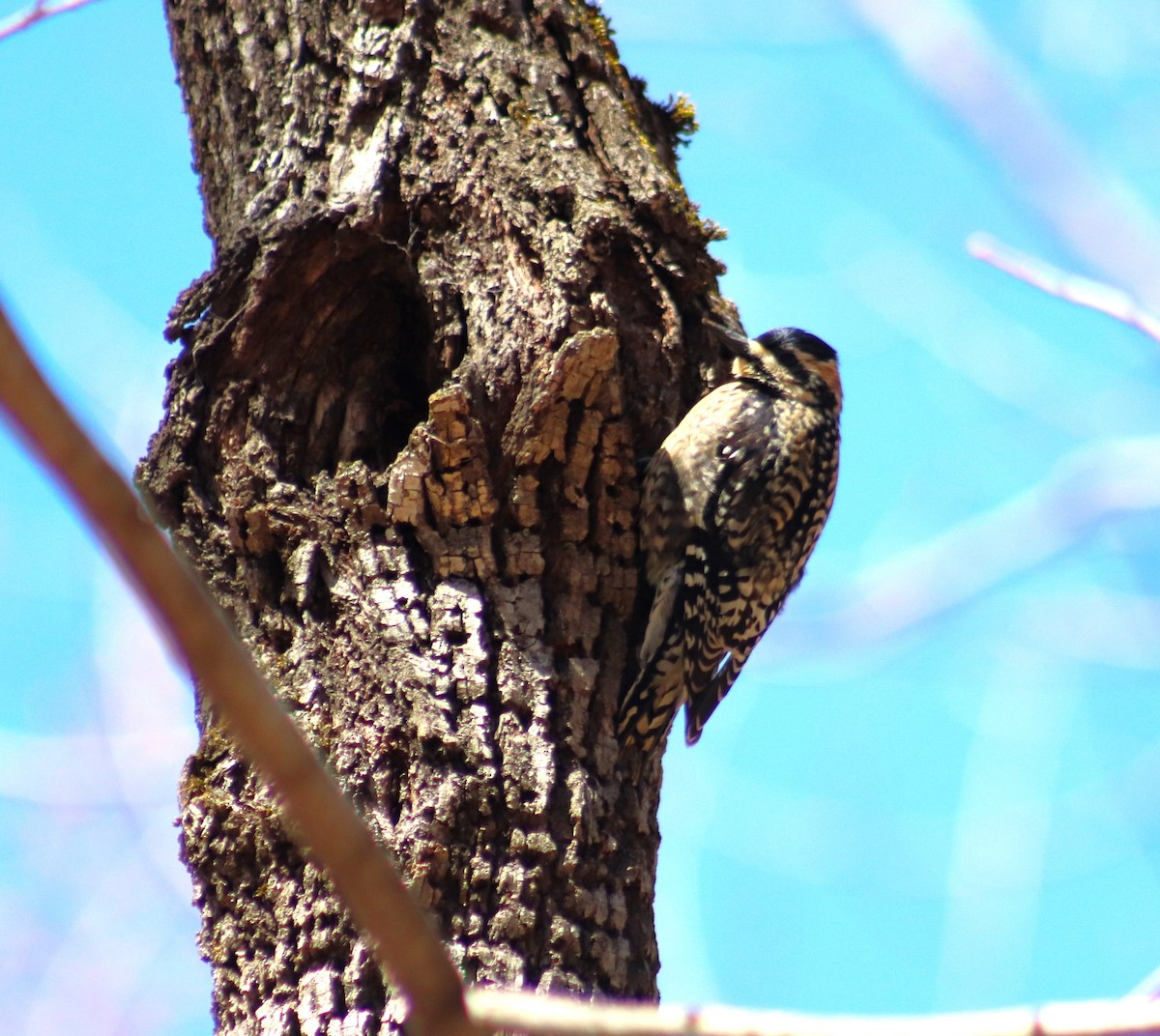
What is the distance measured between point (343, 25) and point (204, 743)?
1993mm

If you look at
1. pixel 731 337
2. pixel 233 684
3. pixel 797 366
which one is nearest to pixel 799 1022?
pixel 233 684

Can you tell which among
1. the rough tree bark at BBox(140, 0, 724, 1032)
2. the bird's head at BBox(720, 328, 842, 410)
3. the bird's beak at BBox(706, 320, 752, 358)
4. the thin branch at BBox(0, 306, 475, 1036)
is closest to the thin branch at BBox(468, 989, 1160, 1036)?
the thin branch at BBox(0, 306, 475, 1036)

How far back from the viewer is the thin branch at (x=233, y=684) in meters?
0.79

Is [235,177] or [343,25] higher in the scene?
[343,25]

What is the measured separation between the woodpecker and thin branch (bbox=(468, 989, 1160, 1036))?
2177 millimetres

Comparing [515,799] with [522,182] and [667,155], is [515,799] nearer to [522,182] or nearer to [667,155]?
[522,182]

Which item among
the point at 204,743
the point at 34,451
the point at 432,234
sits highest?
the point at 432,234

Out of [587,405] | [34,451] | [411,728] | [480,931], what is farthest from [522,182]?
[34,451]

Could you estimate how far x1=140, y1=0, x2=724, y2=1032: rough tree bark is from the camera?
107 inches

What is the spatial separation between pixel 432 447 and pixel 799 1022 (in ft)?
7.46

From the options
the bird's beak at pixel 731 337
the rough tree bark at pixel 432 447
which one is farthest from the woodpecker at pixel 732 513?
the rough tree bark at pixel 432 447

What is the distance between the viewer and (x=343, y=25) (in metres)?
3.77

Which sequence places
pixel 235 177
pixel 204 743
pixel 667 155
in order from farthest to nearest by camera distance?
1. pixel 667 155
2. pixel 235 177
3. pixel 204 743

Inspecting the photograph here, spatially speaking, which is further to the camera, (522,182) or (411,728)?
(522,182)
